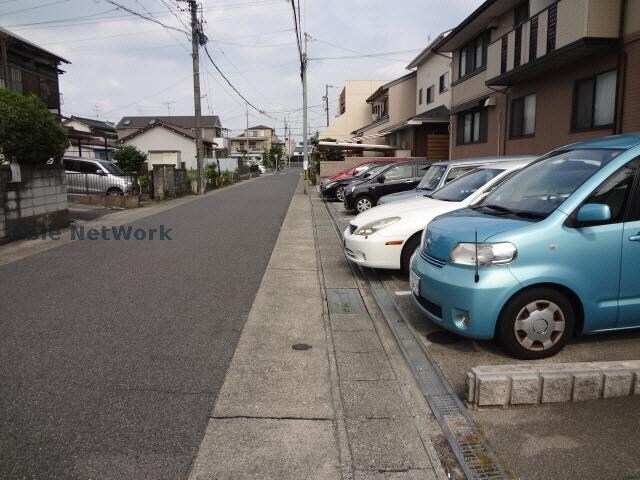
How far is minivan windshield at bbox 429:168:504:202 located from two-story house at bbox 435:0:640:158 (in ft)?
15.3

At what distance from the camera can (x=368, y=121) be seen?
2009 inches

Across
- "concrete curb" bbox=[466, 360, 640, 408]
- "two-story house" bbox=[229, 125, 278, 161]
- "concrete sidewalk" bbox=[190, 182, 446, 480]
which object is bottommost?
"concrete sidewalk" bbox=[190, 182, 446, 480]

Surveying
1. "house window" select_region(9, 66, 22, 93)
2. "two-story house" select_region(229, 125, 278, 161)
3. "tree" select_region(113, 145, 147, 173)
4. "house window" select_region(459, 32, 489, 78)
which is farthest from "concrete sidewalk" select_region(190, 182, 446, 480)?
"two-story house" select_region(229, 125, 278, 161)

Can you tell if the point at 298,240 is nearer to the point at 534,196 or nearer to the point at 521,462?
the point at 534,196

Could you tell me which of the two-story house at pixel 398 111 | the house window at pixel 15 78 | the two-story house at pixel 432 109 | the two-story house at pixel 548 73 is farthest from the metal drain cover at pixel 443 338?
the two-story house at pixel 398 111

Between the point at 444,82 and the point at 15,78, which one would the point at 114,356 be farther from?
the point at 444,82

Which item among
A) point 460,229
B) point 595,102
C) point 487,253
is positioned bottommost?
point 487,253

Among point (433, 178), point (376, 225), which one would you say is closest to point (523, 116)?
point (433, 178)

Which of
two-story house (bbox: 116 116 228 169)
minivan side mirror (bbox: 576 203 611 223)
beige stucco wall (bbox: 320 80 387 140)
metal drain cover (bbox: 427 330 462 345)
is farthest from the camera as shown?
beige stucco wall (bbox: 320 80 387 140)

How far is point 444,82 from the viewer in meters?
24.8

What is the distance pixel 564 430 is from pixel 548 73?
1212 cm

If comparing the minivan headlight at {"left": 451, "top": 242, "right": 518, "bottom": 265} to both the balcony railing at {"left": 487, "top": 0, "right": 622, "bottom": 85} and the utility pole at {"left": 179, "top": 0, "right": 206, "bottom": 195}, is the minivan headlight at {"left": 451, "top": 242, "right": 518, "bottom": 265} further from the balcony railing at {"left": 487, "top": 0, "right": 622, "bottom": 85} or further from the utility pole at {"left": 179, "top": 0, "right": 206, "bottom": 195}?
the utility pole at {"left": 179, "top": 0, "right": 206, "bottom": 195}

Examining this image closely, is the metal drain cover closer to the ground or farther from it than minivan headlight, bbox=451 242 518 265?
closer to the ground

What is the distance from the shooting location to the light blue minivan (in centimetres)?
391
